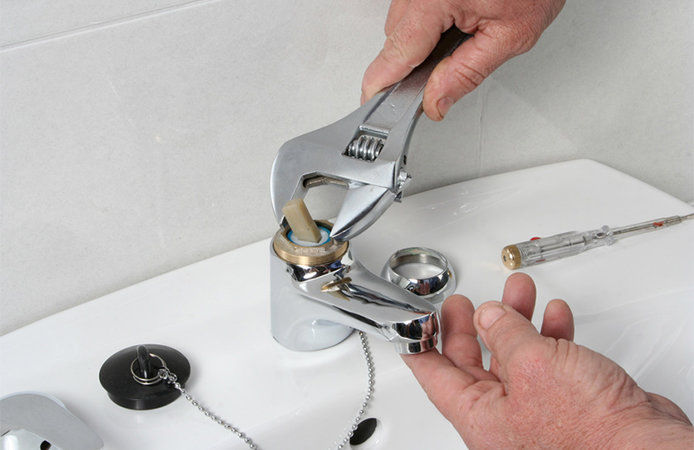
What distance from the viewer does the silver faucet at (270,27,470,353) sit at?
0.46 m

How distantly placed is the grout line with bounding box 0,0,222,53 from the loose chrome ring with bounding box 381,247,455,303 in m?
0.25

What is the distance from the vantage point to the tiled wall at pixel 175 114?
491mm

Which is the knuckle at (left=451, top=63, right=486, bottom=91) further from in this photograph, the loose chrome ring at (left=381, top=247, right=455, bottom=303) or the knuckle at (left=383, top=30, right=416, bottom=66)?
the loose chrome ring at (left=381, top=247, right=455, bottom=303)

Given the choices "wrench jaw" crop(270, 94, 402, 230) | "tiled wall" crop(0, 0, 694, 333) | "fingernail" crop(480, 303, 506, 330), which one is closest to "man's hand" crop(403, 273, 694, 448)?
"fingernail" crop(480, 303, 506, 330)

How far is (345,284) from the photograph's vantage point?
476 mm

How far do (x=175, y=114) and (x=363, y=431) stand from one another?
0.28 meters

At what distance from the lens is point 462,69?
53 centimetres

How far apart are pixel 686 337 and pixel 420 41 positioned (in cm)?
32

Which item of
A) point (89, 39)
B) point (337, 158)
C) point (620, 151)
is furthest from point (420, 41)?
point (620, 151)

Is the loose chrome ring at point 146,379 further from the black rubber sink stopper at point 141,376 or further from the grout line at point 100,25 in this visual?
the grout line at point 100,25

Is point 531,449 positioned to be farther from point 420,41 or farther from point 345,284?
point 420,41

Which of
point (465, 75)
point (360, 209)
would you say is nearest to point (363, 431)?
point (360, 209)

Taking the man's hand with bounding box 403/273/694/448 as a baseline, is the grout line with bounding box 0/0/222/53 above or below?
above

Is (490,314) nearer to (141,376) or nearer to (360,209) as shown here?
(360,209)
